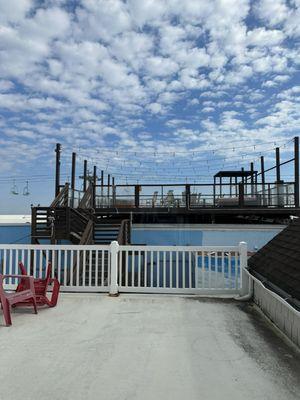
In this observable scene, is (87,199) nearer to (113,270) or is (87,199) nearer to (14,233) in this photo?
(14,233)

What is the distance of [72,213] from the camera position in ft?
43.0

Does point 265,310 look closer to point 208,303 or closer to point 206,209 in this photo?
point 208,303

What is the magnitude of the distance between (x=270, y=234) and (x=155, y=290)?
9557 millimetres

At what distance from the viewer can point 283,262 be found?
195 inches

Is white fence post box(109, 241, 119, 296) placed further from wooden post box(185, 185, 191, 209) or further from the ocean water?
wooden post box(185, 185, 191, 209)

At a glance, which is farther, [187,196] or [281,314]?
[187,196]

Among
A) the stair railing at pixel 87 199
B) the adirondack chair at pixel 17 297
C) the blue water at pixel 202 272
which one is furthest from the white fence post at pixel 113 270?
the stair railing at pixel 87 199

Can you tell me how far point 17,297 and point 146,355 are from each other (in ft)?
7.26

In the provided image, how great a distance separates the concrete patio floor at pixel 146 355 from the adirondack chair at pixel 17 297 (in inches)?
6.2

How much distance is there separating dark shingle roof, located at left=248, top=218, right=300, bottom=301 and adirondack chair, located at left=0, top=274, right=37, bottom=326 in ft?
11.0

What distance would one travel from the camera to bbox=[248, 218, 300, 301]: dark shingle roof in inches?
167

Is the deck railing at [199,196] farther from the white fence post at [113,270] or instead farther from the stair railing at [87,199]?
the white fence post at [113,270]

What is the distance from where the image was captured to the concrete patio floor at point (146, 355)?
9.38 feet

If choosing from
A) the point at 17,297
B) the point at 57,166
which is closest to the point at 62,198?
the point at 57,166
